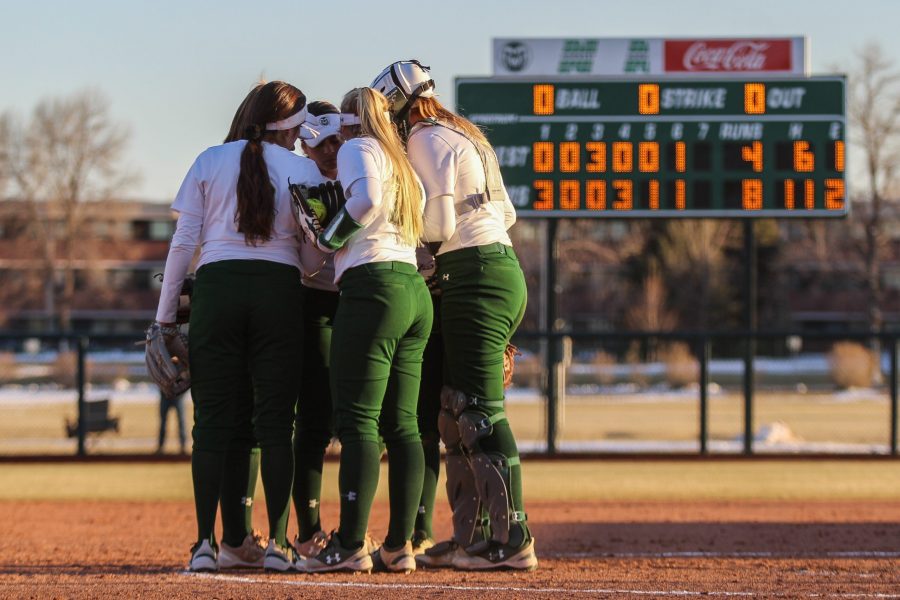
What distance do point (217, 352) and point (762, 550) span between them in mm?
3639

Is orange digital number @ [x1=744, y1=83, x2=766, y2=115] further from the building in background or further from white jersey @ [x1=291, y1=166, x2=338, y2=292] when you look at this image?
the building in background

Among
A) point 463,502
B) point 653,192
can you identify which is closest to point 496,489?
point 463,502

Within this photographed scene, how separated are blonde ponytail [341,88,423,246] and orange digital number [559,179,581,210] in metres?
7.56

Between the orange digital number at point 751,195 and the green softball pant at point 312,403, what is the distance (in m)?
8.20

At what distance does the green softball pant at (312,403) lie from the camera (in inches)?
228

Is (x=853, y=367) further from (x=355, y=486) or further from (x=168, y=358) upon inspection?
(x=168, y=358)

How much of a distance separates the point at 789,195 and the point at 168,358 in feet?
29.3

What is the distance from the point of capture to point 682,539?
327 inches

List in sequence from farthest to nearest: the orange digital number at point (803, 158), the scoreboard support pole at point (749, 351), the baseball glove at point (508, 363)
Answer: the orange digital number at point (803, 158), the scoreboard support pole at point (749, 351), the baseball glove at point (508, 363)

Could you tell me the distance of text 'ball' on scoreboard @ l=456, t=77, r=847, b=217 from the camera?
1305 cm

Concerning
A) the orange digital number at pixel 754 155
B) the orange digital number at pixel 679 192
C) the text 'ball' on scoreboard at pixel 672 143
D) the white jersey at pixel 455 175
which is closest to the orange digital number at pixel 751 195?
the text 'ball' on scoreboard at pixel 672 143

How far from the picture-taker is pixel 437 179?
5516 mm

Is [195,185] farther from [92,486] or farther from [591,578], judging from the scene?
[92,486]

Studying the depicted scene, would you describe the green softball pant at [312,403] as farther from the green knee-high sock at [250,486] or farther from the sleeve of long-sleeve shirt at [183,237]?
the sleeve of long-sleeve shirt at [183,237]
